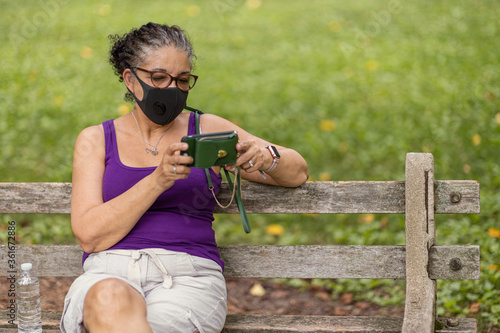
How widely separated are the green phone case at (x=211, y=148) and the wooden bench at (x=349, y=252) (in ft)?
1.79

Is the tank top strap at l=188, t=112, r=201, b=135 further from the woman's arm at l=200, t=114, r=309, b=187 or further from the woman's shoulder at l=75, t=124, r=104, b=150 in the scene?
the woman's shoulder at l=75, t=124, r=104, b=150

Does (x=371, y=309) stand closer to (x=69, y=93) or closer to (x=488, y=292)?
(x=488, y=292)

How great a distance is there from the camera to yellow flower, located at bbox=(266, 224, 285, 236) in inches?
213

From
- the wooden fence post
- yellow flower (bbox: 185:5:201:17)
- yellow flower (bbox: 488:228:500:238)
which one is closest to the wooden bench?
the wooden fence post

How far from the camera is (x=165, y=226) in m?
2.80

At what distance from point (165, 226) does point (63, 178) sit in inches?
131

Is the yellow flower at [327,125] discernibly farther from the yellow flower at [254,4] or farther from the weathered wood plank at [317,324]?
the yellow flower at [254,4]

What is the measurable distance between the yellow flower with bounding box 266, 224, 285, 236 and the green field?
2 centimetres

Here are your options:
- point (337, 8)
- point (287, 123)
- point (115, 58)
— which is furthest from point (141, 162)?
point (337, 8)

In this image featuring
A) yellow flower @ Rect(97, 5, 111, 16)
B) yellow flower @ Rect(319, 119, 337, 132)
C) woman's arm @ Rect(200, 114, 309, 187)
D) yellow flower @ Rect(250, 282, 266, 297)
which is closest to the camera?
woman's arm @ Rect(200, 114, 309, 187)

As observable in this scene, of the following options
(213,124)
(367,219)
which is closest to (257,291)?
(367,219)

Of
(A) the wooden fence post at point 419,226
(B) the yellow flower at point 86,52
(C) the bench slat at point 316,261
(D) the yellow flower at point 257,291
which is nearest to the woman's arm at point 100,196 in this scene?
(C) the bench slat at point 316,261

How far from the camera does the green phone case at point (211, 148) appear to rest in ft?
8.34

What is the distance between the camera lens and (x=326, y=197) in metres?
3.09
